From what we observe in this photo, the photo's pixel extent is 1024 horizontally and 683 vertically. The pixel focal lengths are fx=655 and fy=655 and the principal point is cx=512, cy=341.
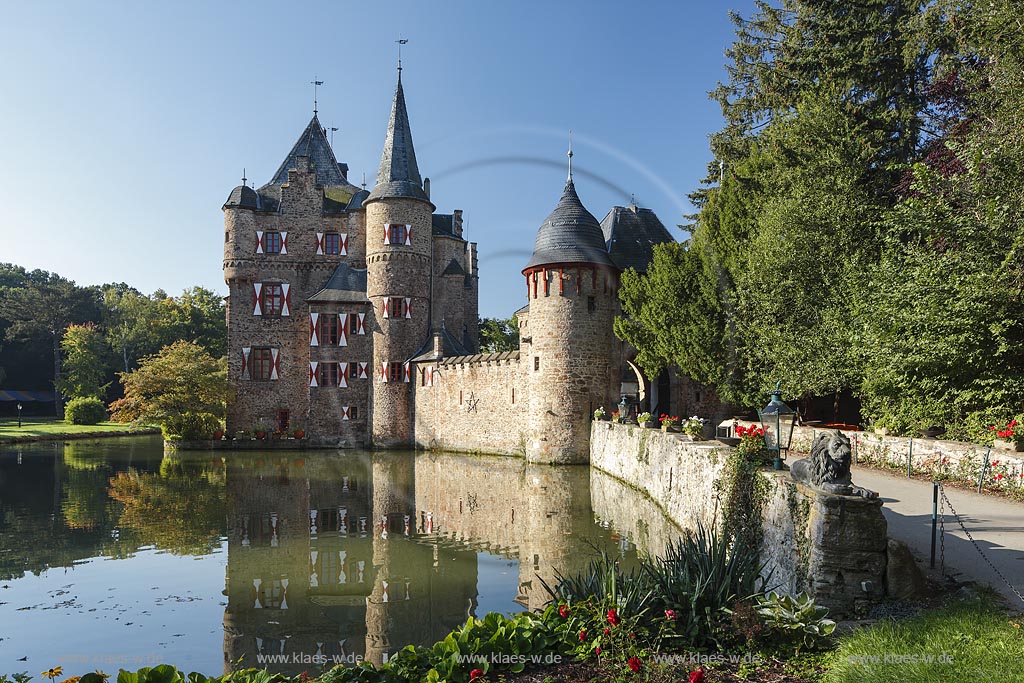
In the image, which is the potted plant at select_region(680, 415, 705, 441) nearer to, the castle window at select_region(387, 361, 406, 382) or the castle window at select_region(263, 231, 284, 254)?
the castle window at select_region(387, 361, 406, 382)

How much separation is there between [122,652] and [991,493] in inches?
439

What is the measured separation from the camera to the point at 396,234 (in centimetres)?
2731

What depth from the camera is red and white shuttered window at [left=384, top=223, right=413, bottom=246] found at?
1072 inches

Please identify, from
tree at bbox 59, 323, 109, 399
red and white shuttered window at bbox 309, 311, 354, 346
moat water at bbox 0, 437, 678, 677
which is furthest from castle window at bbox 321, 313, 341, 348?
tree at bbox 59, 323, 109, 399

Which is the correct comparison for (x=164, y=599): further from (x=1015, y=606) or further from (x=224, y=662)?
(x=1015, y=606)

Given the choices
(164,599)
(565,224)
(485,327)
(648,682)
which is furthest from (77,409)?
(648,682)

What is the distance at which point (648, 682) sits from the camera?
4137 mm

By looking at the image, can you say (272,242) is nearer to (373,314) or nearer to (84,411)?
(373,314)

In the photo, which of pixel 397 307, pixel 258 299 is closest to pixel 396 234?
pixel 397 307

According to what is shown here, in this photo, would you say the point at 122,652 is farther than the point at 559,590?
Yes

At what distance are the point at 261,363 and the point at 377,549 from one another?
21.2 meters

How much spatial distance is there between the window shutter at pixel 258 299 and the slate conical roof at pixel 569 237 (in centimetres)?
1417

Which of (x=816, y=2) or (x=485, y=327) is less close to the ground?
(x=816, y=2)

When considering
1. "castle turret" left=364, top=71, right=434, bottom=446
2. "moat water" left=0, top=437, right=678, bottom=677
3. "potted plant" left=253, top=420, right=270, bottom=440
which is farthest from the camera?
"potted plant" left=253, top=420, right=270, bottom=440
